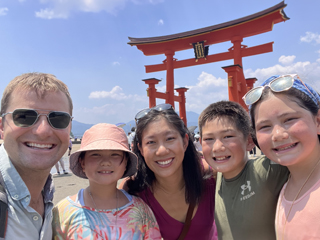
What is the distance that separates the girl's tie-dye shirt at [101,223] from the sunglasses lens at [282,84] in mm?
1327

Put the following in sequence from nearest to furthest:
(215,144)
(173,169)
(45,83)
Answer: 1. (45,83)
2. (215,144)
3. (173,169)

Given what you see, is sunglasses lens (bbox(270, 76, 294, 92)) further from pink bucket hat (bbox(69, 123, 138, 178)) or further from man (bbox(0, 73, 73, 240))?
man (bbox(0, 73, 73, 240))

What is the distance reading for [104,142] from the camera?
1723 millimetres

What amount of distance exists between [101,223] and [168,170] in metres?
0.68

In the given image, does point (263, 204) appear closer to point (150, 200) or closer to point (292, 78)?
point (292, 78)

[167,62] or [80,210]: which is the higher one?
[167,62]

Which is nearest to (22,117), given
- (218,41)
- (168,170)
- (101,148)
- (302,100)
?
(101,148)

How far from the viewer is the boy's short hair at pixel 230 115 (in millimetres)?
1812

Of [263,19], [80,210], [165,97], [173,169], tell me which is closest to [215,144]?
[173,169]

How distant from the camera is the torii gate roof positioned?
9.62 metres

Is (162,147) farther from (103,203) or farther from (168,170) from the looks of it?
(103,203)

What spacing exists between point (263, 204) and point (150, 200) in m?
1.00

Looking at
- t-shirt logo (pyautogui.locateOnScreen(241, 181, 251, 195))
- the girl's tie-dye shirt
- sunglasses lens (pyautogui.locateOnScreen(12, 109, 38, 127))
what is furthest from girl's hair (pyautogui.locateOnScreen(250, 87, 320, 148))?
sunglasses lens (pyautogui.locateOnScreen(12, 109, 38, 127))

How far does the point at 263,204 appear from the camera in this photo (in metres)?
1.54
